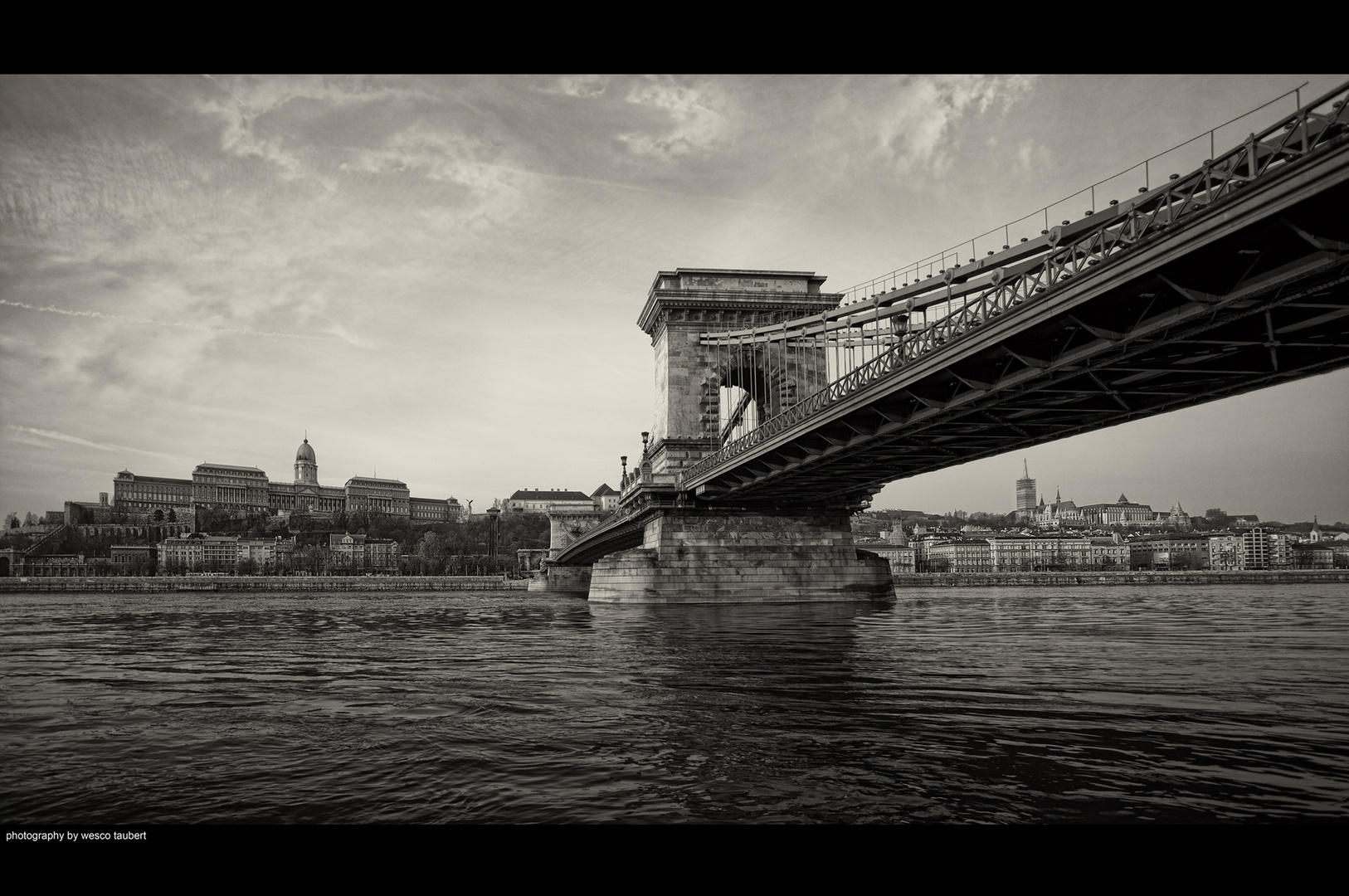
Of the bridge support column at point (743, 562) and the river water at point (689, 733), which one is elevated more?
the bridge support column at point (743, 562)

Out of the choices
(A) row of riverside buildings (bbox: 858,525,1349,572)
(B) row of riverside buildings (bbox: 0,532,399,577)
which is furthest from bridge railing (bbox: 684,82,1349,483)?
(B) row of riverside buildings (bbox: 0,532,399,577)

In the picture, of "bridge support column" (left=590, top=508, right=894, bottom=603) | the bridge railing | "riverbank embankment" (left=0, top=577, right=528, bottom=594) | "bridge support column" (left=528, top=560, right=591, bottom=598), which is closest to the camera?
the bridge railing

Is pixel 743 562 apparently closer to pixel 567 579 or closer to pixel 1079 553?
pixel 567 579

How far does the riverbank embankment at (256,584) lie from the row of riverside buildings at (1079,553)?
55.3 metres

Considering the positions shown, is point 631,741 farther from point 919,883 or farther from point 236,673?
point 236,673

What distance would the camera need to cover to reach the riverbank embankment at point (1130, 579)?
314 feet

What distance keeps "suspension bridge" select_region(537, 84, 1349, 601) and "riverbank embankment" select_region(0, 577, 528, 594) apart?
51.0 meters

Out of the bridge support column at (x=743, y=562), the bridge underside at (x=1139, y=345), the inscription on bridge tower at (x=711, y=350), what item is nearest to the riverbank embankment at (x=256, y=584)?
the inscription on bridge tower at (x=711, y=350)

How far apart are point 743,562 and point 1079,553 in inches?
4606

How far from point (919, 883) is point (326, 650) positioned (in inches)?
772

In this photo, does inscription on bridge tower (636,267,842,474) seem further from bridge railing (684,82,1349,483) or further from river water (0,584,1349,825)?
river water (0,584,1349,825)

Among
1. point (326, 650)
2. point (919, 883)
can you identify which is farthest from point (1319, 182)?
point (326, 650)

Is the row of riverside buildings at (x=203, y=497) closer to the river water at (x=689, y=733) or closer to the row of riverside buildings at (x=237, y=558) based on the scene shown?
the row of riverside buildings at (x=237, y=558)

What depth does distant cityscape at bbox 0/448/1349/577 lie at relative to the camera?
10650cm
